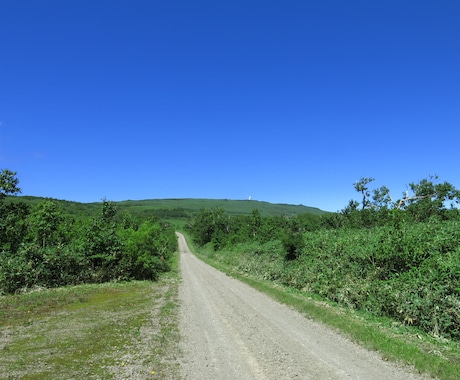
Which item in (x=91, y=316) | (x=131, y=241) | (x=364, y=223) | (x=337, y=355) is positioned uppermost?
(x=364, y=223)

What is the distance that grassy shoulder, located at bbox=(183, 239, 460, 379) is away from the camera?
748 cm

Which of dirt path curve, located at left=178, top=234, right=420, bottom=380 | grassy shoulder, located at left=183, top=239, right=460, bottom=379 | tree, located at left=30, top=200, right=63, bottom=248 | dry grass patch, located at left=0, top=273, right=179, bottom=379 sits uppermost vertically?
tree, located at left=30, top=200, right=63, bottom=248

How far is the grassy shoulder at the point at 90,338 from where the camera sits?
7.65 m

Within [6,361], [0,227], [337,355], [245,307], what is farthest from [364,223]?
[0,227]

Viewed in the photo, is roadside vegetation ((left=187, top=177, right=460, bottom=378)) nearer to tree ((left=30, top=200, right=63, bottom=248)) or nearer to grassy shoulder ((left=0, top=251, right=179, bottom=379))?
grassy shoulder ((left=0, top=251, right=179, bottom=379))

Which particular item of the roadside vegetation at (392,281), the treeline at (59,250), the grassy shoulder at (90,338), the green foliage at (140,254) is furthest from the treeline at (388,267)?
the treeline at (59,250)

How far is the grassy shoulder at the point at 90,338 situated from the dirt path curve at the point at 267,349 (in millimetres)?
665

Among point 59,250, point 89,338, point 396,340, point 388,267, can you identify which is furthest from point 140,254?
point 396,340

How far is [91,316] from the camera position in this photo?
14508 millimetres

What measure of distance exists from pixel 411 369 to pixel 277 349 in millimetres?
3335

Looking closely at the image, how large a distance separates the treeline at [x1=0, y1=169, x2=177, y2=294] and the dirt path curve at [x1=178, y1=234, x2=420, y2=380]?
16401 millimetres

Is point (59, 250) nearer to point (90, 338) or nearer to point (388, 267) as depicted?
point (90, 338)

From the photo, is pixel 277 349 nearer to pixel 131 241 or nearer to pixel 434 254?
pixel 434 254

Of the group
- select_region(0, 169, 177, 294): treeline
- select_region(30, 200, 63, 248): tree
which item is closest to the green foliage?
select_region(0, 169, 177, 294): treeline
